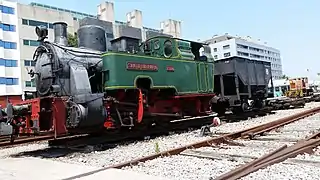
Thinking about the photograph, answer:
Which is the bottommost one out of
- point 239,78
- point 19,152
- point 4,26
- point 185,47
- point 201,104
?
point 19,152

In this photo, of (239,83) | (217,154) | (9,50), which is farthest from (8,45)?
(217,154)

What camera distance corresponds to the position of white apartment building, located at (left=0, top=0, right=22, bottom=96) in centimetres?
4241

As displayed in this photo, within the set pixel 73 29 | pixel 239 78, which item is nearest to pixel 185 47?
pixel 239 78

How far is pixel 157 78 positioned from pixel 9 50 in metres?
39.4

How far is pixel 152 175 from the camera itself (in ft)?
16.7

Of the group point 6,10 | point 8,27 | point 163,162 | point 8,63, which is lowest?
point 163,162

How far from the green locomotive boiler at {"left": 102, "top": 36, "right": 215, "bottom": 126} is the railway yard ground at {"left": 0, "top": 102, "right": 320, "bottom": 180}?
4.07ft

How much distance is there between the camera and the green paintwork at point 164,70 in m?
8.45

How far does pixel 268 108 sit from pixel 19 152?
39.6ft

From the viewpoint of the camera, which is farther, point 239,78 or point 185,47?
point 239,78

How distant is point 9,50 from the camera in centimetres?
4359

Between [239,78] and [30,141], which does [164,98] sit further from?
[239,78]

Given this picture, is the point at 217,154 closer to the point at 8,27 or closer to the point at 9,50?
the point at 9,50

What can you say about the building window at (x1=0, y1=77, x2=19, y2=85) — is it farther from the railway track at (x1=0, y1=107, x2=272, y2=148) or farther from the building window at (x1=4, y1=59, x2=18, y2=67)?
the railway track at (x1=0, y1=107, x2=272, y2=148)
